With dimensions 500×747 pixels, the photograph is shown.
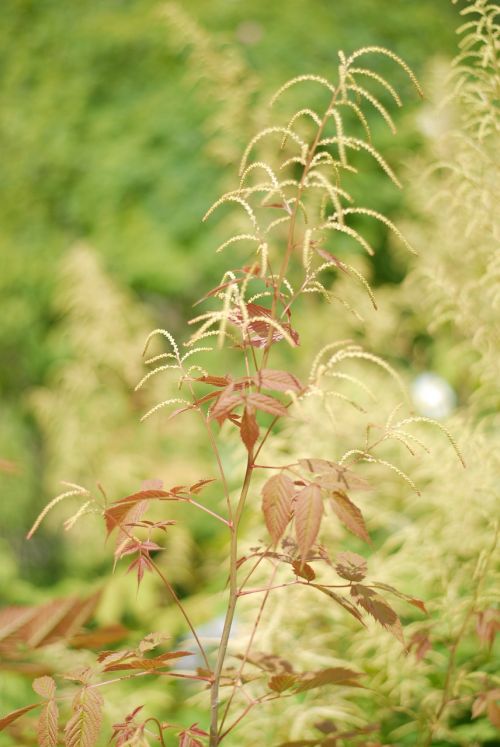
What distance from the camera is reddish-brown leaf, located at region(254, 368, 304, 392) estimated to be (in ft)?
2.15

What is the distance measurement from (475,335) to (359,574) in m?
0.59

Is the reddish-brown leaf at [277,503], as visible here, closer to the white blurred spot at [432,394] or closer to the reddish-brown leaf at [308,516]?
the reddish-brown leaf at [308,516]

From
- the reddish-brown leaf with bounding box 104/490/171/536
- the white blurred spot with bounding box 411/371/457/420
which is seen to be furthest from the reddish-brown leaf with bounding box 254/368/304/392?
the white blurred spot with bounding box 411/371/457/420

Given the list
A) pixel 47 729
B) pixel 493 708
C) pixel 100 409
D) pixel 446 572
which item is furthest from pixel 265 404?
pixel 100 409

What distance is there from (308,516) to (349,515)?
0.16ft

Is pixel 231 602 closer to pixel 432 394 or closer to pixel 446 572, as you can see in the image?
pixel 446 572

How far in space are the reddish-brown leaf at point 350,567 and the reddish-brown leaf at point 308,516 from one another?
0.18 meters

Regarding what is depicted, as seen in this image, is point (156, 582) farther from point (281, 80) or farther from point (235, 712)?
point (281, 80)

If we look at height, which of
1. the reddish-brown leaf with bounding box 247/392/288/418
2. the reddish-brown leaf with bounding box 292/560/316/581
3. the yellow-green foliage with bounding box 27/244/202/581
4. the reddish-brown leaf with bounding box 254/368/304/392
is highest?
the yellow-green foliage with bounding box 27/244/202/581

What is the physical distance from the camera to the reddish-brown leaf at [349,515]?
65cm

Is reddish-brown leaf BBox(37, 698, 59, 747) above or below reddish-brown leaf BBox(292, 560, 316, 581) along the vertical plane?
below

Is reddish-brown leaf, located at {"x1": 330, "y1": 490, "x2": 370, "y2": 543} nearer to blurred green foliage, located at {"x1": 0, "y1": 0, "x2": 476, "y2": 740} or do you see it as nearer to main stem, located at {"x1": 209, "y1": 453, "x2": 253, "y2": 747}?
main stem, located at {"x1": 209, "y1": 453, "x2": 253, "y2": 747}

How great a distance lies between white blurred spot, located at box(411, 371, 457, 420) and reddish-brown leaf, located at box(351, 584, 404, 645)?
4.11 ft

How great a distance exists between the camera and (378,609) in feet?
2.41
